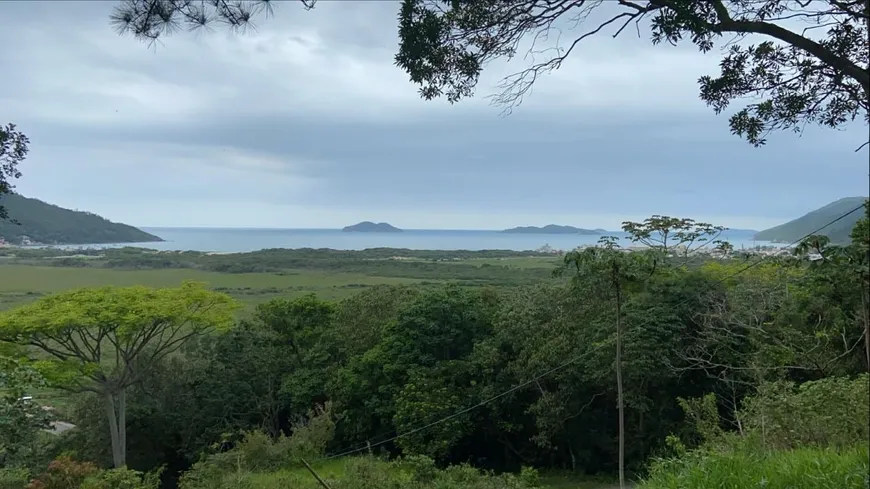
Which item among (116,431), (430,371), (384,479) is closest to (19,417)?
(384,479)

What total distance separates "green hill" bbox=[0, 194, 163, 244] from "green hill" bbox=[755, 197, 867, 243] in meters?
15.6

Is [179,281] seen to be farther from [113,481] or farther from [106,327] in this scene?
[113,481]

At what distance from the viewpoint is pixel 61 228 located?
22.2m

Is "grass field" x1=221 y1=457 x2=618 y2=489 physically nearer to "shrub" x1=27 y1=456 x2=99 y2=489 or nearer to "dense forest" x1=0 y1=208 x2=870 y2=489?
"dense forest" x1=0 y1=208 x2=870 y2=489

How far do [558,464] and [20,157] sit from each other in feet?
40.2

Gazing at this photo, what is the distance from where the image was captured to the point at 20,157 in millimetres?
5684

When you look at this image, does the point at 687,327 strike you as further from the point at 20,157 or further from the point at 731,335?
the point at 20,157

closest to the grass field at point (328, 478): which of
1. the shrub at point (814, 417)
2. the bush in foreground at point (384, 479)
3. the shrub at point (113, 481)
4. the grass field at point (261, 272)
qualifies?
the bush in foreground at point (384, 479)

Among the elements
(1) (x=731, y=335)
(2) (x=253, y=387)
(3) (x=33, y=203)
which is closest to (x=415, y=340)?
(2) (x=253, y=387)

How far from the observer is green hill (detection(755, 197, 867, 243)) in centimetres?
446

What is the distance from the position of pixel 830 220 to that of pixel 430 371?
9453mm

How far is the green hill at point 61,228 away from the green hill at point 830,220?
615 inches

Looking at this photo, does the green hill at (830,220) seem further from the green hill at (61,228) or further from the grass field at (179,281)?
the green hill at (61,228)

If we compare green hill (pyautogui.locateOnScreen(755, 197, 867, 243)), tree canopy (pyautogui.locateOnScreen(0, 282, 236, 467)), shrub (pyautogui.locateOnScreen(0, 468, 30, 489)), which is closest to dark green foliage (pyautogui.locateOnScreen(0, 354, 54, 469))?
shrub (pyautogui.locateOnScreen(0, 468, 30, 489))
